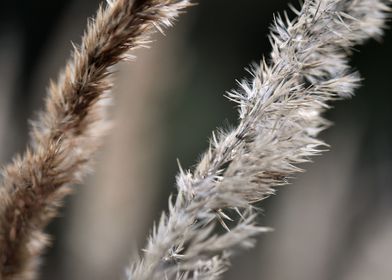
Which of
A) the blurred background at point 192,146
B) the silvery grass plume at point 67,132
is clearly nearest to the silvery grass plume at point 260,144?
the silvery grass plume at point 67,132

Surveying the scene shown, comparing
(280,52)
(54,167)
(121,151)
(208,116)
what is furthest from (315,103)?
(208,116)

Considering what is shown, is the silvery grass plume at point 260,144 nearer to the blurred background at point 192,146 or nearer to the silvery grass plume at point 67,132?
the silvery grass plume at point 67,132

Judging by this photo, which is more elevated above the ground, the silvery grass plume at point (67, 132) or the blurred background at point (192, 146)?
the silvery grass plume at point (67, 132)

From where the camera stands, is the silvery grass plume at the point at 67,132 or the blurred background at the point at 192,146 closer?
the silvery grass plume at the point at 67,132

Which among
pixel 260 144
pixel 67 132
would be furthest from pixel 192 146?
pixel 260 144

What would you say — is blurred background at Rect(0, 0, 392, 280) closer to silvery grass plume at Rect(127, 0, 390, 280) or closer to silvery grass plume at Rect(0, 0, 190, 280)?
silvery grass plume at Rect(0, 0, 190, 280)

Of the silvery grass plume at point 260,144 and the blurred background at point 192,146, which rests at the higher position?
the silvery grass plume at point 260,144

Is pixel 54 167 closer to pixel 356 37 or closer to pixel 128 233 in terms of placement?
pixel 356 37

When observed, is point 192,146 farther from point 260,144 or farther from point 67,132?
point 260,144
